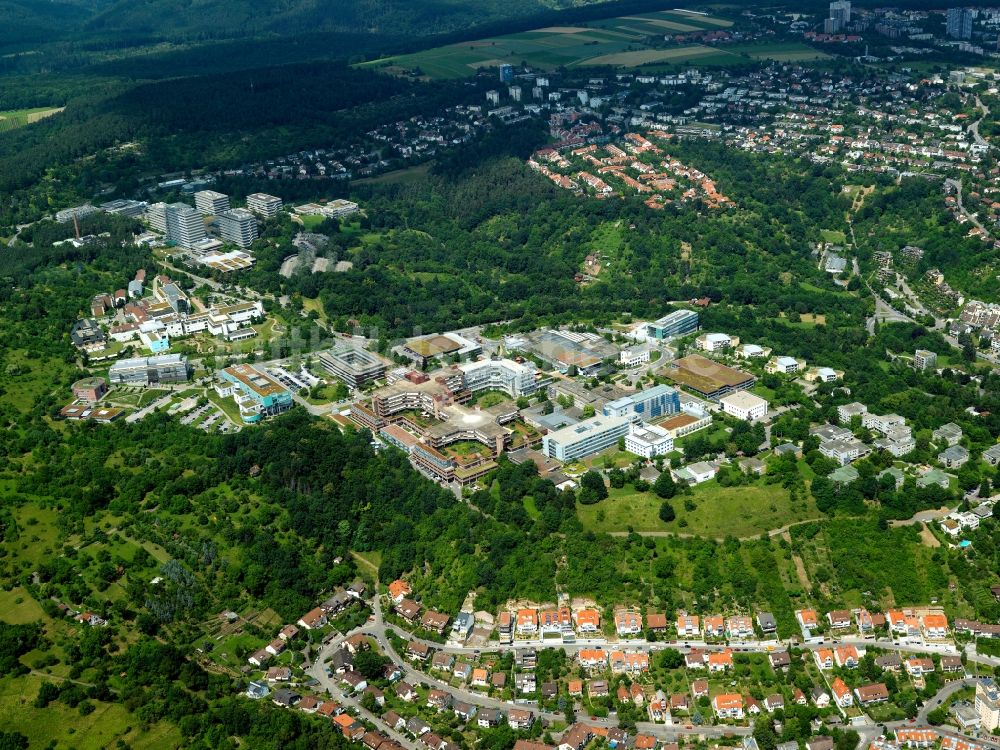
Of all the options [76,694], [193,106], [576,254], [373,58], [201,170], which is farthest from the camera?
[373,58]

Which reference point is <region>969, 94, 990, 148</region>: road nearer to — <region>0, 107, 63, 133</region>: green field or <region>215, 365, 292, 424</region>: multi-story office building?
<region>215, 365, 292, 424</region>: multi-story office building

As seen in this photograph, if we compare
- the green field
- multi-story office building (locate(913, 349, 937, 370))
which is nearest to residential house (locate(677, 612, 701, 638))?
multi-story office building (locate(913, 349, 937, 370))

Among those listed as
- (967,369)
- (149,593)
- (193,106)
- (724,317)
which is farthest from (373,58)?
(149,593)

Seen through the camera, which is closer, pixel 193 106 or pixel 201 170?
pixel 201 170

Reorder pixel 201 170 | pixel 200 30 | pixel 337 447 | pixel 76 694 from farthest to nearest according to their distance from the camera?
pixel 200 30 → pixel 201 170 → pixel 337 447 → pixel 76 694

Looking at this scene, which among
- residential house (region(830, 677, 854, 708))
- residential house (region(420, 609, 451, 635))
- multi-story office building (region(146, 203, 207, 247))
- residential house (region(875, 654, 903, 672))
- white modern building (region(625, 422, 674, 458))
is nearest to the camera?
residential house (region(830, 677, 854, 708))

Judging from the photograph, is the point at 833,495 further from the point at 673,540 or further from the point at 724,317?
the point at 724,317
